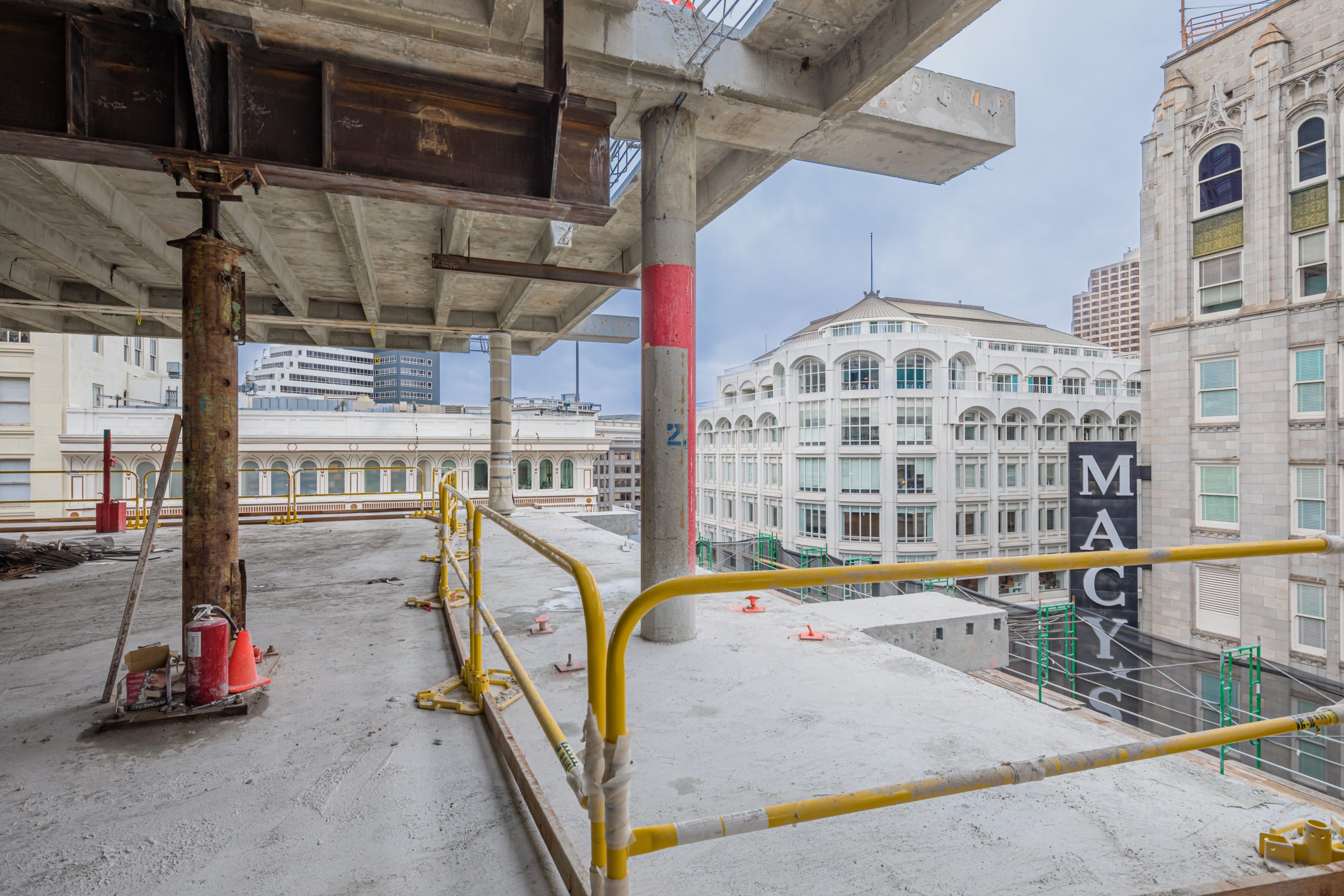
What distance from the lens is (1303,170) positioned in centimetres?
1719

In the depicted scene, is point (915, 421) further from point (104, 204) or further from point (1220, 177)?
point (104, 204)

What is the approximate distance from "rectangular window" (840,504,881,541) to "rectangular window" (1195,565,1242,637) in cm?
1692

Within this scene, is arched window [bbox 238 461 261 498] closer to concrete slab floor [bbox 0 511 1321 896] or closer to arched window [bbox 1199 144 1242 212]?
concrete slab floor [bbox 0 511 1321 896]

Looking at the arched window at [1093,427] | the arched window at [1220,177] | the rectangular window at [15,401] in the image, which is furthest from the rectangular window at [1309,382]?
the rectangular window at [15,401]

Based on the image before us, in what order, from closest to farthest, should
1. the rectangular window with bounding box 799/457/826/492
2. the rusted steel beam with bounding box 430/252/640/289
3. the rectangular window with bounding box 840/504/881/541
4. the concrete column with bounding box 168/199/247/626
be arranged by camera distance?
the concrete column with bounding box 168/199/247/626 → the rusted steel beam with bounding box 430/252/640/289 → the rectangular window with bounding box 840/504/881/541 → the rectangular window with bounding box 799/457/826/492

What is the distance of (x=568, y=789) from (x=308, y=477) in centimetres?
2960

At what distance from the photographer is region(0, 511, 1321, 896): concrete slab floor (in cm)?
259

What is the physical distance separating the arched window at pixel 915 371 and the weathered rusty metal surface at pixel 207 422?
35659 mm

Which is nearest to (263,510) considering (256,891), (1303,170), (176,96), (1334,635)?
(176,96)

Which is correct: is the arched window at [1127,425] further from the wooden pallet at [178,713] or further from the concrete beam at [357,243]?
the wooden pallet at [178,713]

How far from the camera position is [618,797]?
1668 mm

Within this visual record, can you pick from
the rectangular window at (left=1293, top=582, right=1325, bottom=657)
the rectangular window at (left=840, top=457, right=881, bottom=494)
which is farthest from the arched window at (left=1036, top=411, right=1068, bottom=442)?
the rectangular window at (left=1293, top=582, right=1325, bottom=657)

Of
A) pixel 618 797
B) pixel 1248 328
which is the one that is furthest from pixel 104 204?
pixel 1248 328

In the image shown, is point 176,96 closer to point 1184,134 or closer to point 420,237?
point 420,237
